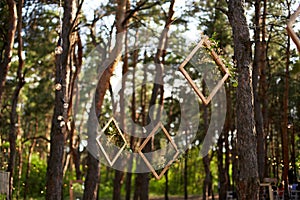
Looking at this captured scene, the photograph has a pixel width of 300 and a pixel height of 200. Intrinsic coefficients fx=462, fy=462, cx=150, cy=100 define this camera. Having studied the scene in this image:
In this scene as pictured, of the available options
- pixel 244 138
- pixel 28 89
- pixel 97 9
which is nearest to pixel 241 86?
pixel 244 138

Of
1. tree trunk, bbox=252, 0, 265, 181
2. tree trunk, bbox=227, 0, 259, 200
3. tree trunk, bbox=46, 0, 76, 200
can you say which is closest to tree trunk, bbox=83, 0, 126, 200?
tree trunk, bbox=46, 0, 76, 200

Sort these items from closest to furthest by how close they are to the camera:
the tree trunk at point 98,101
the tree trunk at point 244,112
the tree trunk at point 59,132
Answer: the tree trunk at point 244,112, the tree trunk at point 59,132, the tree trunk at point 98,101

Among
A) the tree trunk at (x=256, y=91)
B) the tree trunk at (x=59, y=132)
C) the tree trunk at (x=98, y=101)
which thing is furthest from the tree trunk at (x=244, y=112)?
the tree trunk at (x=98, y=101)

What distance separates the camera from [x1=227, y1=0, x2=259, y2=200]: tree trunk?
6984 millimetres

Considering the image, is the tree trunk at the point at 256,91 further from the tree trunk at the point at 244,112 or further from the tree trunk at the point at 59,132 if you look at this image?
the tree trunk at the point at 59,132

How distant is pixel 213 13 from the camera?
1664 centimetres

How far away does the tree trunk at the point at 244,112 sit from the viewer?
6.98 m

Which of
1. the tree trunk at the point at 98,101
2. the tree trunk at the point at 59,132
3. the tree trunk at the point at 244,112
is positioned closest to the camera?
the tree trunk at the point at 244,112

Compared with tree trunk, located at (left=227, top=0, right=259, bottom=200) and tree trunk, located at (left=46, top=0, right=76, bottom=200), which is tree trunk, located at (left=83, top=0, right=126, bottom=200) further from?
tree trunk, located at (left=227, top=0, right=259, bottom=200)

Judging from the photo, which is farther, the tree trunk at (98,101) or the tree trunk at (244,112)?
the tree trunk at (98,101)

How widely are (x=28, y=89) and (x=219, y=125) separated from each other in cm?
943

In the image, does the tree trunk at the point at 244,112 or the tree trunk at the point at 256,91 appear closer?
the tree trunk at the point at 244,112

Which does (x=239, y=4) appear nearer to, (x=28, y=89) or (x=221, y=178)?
(x=221, y=178)

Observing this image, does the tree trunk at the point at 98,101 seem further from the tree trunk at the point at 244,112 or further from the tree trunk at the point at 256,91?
the tree trunk at the point at 244,112
